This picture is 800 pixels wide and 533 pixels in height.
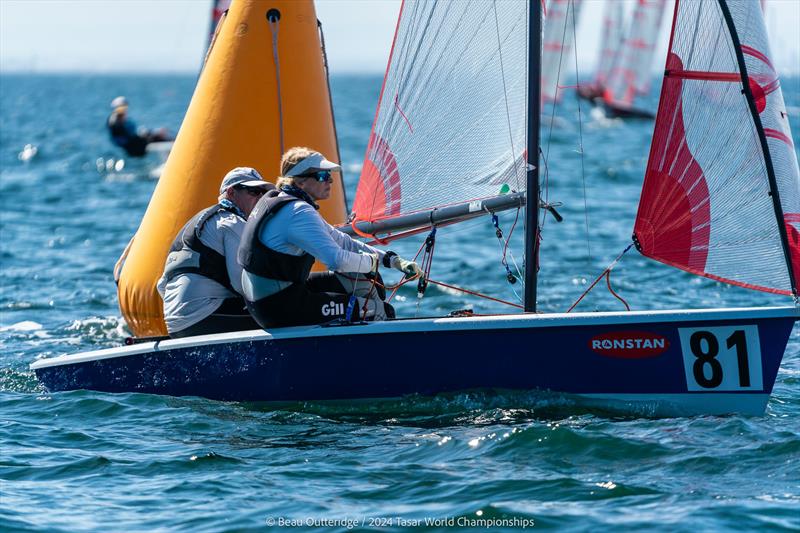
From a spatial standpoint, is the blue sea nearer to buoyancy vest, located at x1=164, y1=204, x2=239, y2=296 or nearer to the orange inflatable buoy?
buoyancy vest, located at x1=164, y1=204, x2=239, y2=296

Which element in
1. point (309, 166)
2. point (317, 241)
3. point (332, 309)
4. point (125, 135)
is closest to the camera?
point (317, 241)

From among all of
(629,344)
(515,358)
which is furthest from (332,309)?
(629,344)

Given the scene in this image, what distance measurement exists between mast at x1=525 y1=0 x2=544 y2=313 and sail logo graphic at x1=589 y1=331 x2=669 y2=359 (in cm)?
62

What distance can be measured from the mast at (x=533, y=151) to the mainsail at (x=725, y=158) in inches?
22.0

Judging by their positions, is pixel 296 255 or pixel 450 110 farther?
pixel 450 110

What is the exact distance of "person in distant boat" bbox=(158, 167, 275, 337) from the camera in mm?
5680

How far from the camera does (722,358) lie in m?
5.01

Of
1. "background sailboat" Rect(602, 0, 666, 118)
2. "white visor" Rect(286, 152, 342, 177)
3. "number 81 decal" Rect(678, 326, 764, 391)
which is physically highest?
"background sailboat" Rect(602, 0, 666, 118)

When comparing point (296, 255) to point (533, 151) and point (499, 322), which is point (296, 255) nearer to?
point (499, 322)

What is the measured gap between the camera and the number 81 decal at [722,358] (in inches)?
195

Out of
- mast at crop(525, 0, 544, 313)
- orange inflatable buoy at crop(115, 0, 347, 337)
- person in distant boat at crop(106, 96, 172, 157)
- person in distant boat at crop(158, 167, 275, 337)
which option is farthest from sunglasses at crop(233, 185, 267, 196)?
person in distant boat at crop(106, 96, 172, 157)

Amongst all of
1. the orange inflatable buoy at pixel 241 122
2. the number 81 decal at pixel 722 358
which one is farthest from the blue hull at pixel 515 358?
the orange inflatable buoy at pixel 241 122

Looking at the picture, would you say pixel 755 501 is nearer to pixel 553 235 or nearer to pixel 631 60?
Result: pixel 553 235

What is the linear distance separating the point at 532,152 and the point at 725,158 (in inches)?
35.3
